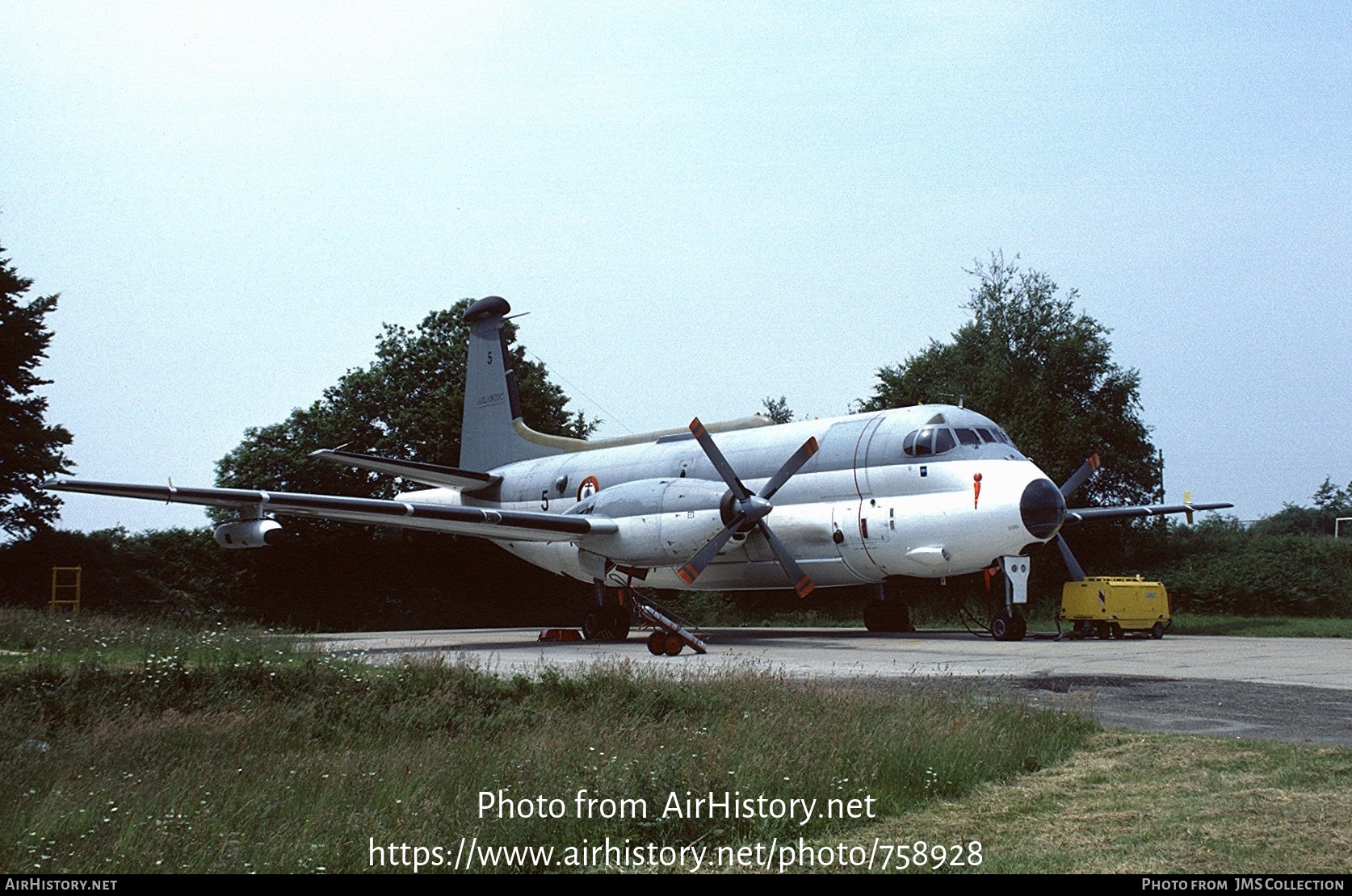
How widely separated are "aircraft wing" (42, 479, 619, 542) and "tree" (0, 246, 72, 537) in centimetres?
927

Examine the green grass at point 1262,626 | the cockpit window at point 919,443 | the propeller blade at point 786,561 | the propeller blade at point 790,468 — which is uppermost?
the cockpit window at point 919,443

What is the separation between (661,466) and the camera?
29172mm

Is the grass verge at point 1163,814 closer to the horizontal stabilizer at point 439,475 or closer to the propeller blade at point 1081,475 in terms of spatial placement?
the propeller blade at point 1081,475

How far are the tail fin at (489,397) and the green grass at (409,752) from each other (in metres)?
22.1

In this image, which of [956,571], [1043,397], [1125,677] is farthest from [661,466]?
[1043,397]

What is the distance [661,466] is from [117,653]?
15.6 metres

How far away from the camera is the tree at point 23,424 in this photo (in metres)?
31.0

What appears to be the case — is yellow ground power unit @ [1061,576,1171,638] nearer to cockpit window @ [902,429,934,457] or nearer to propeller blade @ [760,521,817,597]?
cockpit window @ [902,429,934,457]

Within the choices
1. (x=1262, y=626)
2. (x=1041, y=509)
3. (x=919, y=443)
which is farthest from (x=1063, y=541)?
(x=1262, y=626)

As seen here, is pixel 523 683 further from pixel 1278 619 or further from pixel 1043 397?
pixel 1043 397

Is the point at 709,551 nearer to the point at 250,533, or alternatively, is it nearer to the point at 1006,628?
the point at 1006,628

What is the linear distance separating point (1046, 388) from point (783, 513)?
18.3 m

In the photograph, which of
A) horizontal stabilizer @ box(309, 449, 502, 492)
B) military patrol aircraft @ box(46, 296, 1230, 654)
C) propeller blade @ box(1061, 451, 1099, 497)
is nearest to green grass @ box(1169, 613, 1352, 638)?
military patrol aircraft @ box(46, 296, 1230, 654)

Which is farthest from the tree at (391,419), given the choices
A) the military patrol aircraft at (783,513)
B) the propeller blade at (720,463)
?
the propeller blade at (720,463)
